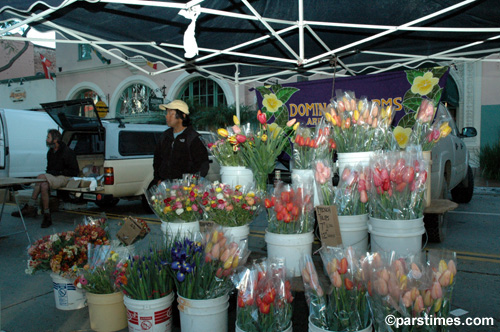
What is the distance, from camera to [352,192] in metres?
2.79

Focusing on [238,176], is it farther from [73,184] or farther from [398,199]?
[73,184]

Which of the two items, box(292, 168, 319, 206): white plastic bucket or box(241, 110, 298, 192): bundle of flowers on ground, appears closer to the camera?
box(292, 168, 319, 206): white plastic bucket

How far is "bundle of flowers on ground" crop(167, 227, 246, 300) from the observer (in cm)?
250

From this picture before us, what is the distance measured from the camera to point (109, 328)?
2.92 m

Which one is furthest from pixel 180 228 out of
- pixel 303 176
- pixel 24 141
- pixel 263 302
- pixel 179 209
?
pixel 24 141

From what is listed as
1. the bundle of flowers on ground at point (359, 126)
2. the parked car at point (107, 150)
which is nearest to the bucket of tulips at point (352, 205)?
the bundle of flowers on ground at point (359, 126)

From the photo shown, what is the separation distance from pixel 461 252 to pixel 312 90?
3.18 metres

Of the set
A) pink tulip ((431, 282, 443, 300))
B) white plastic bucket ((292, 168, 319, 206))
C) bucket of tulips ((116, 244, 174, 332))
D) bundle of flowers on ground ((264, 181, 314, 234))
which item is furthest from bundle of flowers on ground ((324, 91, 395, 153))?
bucket of tulips ((116, 244, 174, 332))

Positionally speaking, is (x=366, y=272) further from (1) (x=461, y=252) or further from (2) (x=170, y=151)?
(1) (x=461, y=252)

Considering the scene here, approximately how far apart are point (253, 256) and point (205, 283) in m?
0.72

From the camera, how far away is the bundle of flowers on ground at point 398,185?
2520 millimetres

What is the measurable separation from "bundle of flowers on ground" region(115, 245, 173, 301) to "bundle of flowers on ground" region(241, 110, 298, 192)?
1.06 meters

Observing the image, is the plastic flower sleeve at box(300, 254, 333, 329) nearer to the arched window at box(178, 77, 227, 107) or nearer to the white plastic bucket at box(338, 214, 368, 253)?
the white plastic bucket at box(338, 214, 368, 253)

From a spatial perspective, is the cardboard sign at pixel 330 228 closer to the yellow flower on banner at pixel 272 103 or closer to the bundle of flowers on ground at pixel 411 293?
the bundle of flowers on ground at pixel 411 293
